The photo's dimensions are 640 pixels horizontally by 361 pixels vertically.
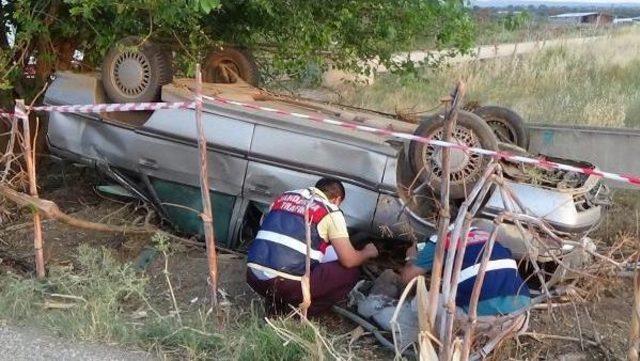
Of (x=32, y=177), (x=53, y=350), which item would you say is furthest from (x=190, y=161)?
(x=53, y=350)

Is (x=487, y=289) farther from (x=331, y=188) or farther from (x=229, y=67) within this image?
(x=229, y=67)

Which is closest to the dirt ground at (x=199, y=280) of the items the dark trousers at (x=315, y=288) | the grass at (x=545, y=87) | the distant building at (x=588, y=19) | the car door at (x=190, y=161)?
the dark trousers at (x=315, y=288)

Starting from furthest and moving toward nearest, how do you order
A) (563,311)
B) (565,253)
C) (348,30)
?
(348,30), (563,311), (565,253)

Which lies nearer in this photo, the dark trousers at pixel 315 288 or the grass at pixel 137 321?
the grass at pixel 137 321

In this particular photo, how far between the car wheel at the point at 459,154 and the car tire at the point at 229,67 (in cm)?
259

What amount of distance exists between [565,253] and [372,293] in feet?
4.30

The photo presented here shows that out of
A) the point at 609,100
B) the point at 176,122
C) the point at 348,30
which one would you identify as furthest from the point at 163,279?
the point at 609,100

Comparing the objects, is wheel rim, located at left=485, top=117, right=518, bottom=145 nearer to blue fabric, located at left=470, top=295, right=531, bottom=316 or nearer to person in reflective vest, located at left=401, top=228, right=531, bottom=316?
person in reflective vest, located at left=401, top=228, right=531, bottom=316

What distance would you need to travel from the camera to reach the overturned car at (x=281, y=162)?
215 inches

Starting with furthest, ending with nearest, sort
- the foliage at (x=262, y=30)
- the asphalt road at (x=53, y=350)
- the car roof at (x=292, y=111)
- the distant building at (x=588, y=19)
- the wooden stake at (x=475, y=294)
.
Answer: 1. the distant building at (x=588, y=19)
2. the foliage at (x=262, y=30)
3. the car roof at (x=292, y=111)
4. the asphalt road at (x=53, y=350)
5. the wooden stake at (x=475, y=294)

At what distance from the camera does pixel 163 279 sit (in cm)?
589

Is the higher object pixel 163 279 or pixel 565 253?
pixel 565 253

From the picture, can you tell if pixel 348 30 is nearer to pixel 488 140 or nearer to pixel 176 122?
pixel 176 122

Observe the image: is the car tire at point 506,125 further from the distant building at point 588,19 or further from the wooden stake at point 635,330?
the distant building at point 588,19
